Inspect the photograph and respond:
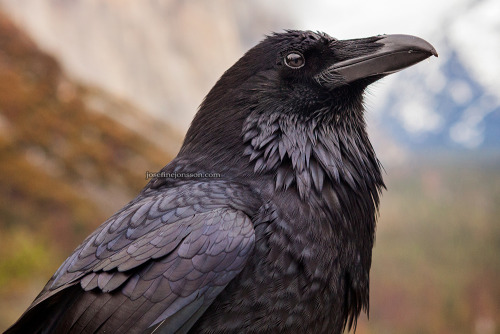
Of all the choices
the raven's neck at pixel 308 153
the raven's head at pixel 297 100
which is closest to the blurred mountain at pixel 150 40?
the raven's head at pixel 297 100

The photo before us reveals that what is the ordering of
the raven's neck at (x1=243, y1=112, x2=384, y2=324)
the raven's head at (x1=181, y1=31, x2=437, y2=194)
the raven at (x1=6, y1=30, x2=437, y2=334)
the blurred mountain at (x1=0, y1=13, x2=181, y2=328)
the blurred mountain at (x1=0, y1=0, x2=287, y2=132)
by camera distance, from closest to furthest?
the raven at (x1=6, y1=30, x2=437, y2=334), the raven's neck at (x1=243, y1=112, x2=384, y2=324), the raven's head at (x1=181, y1=31, x2=437, y2=194), the blurred mountain at (x1=0, y1=13, x2=181, y2=328), the blurred mountain at (x1=0, y1=0, x2=287, y2=132)

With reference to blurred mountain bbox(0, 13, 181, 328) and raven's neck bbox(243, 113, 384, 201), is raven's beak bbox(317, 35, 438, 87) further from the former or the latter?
blurred mountain bbox(0, 13, 181, 328)

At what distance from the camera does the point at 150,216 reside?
2.26m

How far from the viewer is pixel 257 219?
84.5 inches

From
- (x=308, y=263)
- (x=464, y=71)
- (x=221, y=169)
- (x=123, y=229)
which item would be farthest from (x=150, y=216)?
(x=464, y=71)

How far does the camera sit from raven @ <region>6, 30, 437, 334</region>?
2.02 metres

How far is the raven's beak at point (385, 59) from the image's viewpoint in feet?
7.76

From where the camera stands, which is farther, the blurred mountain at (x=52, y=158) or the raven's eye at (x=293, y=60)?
the blurred mountain at (x=52, y=158)

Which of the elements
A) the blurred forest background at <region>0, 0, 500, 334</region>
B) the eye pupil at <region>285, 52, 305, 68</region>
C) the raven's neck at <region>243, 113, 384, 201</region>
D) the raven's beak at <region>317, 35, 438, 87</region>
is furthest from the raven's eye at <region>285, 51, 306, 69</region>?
the blurred forest background at <region>0, 0, 500, 334</region>

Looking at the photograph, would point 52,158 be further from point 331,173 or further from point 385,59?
point 385,59

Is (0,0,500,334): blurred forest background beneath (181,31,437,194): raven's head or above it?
above

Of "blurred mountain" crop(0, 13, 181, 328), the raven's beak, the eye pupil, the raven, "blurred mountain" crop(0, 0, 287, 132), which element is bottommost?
the raven

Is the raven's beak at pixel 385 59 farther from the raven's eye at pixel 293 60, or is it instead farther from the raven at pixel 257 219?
the raven's eye at pixel 293 60

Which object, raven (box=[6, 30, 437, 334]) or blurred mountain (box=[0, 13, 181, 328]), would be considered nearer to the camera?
raven (box=[6, 30, 437, 334])
